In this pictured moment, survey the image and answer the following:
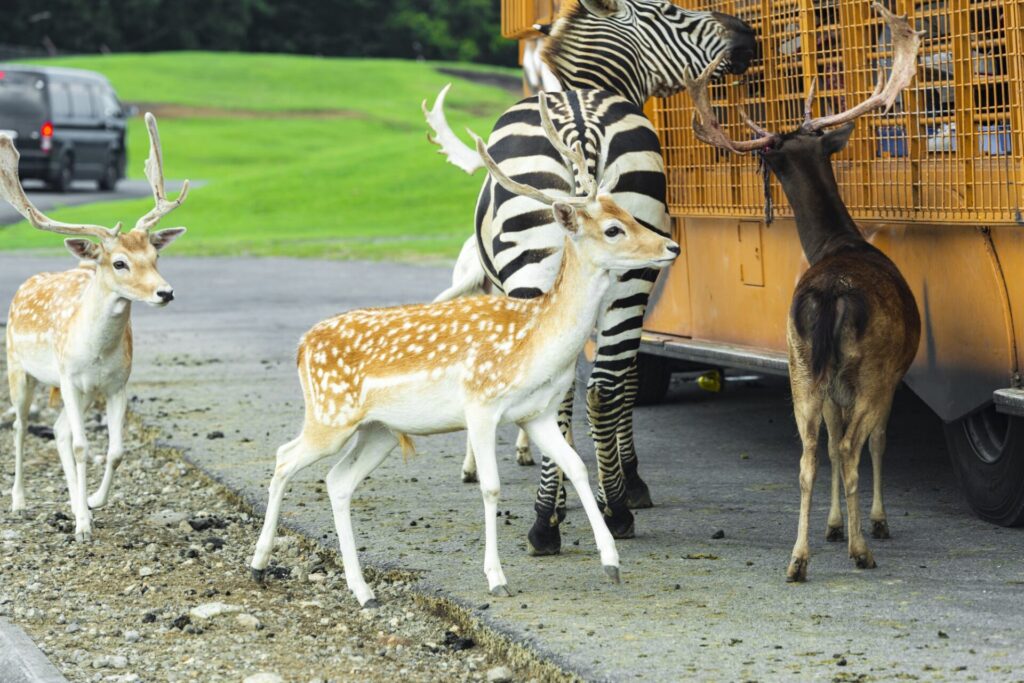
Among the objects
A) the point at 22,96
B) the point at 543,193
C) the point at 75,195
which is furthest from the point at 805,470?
the point at 75,195

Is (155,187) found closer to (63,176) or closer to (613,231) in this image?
(613,231)

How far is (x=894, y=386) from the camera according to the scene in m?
7.01

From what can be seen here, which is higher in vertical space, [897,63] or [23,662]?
[897,63]

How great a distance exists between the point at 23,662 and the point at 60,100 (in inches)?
1285

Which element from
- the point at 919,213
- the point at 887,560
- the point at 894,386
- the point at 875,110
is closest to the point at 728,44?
the point at 875,110

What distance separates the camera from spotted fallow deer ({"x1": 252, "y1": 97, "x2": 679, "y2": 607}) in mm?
6605

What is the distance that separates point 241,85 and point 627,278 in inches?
2832

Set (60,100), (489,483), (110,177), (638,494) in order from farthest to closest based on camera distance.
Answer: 1. (110,177)
2. (60,100)
3. (638,494)
4. (489,483)

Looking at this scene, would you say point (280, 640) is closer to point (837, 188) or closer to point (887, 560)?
point (887, 560)

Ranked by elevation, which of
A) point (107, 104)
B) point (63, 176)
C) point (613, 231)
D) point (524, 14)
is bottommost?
point (63, 176)

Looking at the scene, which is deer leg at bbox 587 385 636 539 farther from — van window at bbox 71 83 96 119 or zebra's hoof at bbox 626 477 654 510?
van window at bbox 71 83 96 119

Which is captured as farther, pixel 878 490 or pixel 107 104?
pixel 107 104

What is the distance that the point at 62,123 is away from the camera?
3684cm

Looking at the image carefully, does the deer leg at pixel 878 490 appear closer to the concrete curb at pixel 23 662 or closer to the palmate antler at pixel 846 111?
the palmate antler at pixel 846 111
